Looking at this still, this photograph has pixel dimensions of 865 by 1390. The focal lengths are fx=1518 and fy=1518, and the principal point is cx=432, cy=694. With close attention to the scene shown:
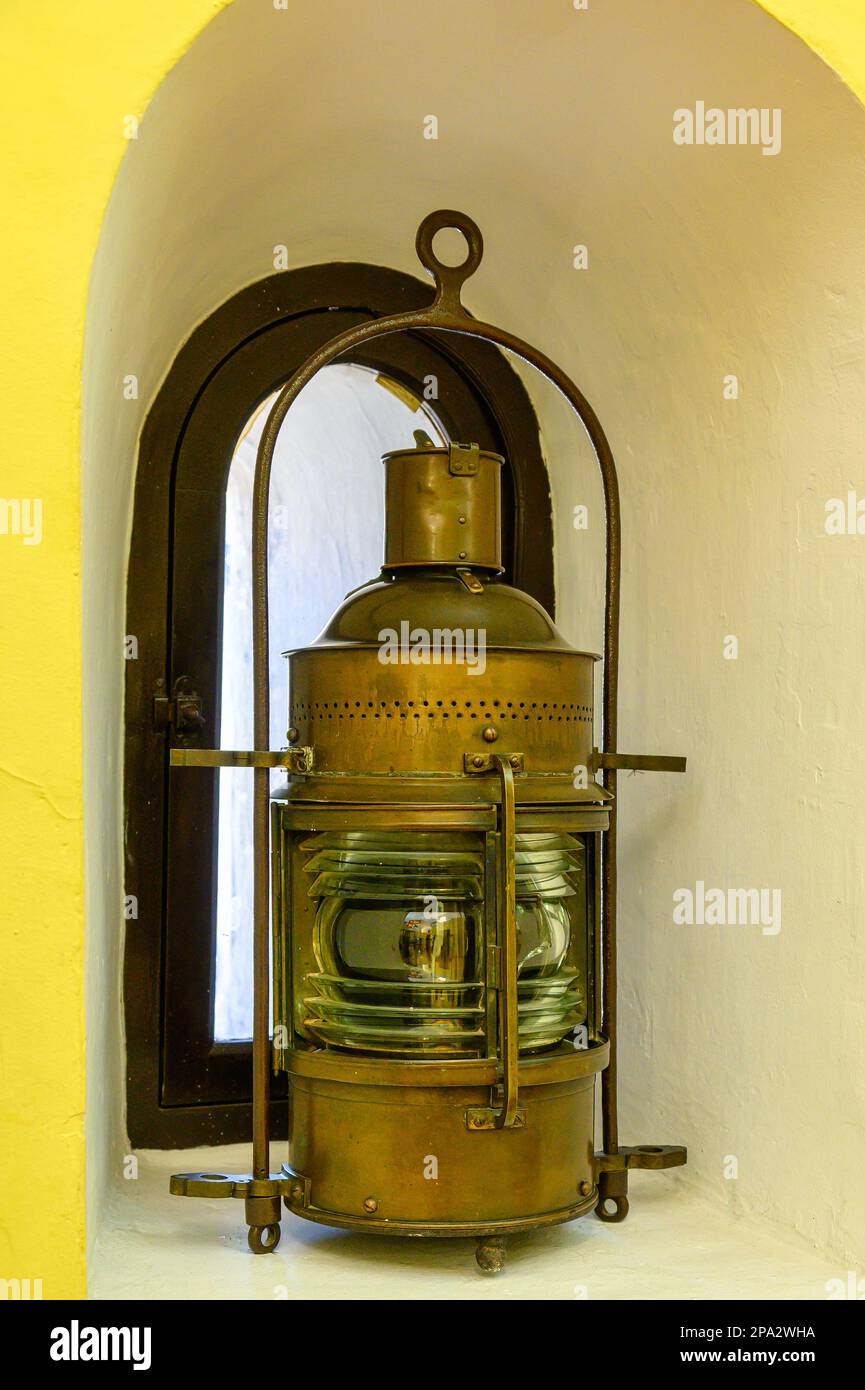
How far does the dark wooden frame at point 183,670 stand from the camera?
86.9 inches

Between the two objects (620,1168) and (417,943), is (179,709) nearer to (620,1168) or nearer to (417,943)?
(417,943)

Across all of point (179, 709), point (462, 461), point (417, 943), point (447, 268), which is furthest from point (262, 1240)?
point (447, 268)

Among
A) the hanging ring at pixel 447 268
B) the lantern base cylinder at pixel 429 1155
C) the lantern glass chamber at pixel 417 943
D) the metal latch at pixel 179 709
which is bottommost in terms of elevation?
the lantern base cylinder at pixel 429 1155

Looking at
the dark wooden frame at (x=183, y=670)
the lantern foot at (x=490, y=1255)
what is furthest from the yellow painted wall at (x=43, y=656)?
the dark wooden frame at (x=183, y=670)

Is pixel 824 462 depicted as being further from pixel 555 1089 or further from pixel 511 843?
pixel 555 1089

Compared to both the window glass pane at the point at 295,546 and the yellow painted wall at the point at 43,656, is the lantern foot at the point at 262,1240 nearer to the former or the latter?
the yellow painted wall at the point at 43,656

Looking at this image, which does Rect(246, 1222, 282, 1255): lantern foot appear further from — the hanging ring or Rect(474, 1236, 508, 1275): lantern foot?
the hanging ring

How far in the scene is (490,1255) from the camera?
1770mm

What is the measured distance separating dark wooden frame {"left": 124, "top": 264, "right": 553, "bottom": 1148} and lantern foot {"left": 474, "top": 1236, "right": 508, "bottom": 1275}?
586 millimetres

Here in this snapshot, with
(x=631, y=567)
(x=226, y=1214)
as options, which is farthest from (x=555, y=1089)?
(x=631, y=567)

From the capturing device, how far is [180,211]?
1911mm

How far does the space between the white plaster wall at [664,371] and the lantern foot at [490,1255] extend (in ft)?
1.23

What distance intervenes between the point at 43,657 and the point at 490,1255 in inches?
33.9

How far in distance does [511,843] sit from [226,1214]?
0.69m
